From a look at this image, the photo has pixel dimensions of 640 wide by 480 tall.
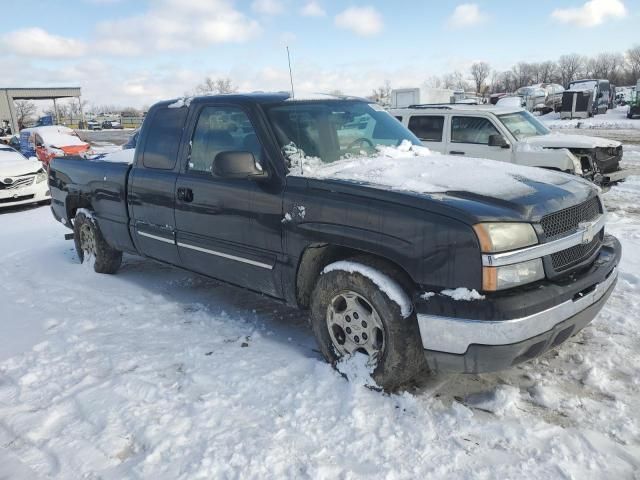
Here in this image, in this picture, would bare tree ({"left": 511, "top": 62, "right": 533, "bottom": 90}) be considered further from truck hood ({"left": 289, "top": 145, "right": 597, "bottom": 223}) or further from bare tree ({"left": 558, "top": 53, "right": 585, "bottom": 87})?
truck hood ({"left": 289, "top": 145, "right": 597, "bottom": 223})

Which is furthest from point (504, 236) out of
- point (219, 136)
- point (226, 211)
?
point (219, 136)

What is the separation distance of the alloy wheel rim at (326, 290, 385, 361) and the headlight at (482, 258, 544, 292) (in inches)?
28.4

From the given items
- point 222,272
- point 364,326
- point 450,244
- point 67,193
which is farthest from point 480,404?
point 67,193

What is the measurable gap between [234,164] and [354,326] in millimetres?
1335

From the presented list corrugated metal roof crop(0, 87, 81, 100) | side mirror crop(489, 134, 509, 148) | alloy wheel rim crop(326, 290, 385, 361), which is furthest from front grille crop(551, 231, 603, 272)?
corrugated metal roof crop(0, 87, 81, 100)

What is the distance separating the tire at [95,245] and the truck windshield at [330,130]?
293 centimetres

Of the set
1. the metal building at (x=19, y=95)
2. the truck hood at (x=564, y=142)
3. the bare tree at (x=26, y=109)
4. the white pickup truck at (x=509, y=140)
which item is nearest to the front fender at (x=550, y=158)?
the white pickup truck at (x=509, y=140)

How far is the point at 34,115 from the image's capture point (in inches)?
3420

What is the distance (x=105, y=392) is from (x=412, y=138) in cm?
314

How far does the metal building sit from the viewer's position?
1901 inches

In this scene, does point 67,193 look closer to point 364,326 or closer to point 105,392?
point 105,392

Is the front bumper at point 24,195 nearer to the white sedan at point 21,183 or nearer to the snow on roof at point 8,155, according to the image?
the white sedan at point 21,183

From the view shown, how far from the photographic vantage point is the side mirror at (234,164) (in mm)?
3486

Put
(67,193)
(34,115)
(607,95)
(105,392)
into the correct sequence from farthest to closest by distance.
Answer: (34,115), (607,95), (67,193), (105,392)
